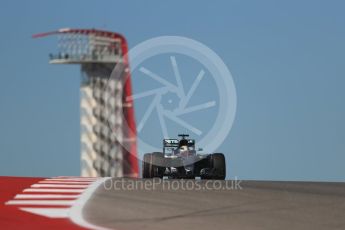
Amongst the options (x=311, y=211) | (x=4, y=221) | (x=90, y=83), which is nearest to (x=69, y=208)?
(x=4, y=221)

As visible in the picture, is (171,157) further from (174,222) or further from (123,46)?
(123,46)

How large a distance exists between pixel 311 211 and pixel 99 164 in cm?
8948

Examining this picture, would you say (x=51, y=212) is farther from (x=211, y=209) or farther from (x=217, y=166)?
(x=217, y=166)

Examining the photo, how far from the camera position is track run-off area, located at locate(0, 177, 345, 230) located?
34.0ft

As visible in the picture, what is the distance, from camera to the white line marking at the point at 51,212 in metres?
11.1

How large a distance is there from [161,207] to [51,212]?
69.7 inches

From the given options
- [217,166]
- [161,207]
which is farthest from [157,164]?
[161,207]

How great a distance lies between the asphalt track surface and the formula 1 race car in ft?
21.2

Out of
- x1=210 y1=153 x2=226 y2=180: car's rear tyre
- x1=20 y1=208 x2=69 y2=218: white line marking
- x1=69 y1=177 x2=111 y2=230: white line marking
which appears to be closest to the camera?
x1=69 y1=177 x2=111 y2=230: white line marking

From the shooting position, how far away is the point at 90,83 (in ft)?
328

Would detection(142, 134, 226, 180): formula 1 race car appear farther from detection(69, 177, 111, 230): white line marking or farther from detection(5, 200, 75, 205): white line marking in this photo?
detection(5, 200, 75, 205): white line marking

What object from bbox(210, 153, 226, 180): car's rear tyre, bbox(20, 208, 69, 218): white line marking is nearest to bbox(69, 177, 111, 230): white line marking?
bbox(20, 208, 69, 218): white line marking

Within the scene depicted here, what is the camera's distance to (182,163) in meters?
21.9

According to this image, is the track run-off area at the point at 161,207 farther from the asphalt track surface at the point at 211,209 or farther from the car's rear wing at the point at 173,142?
the car's rear wing at the point at 173,142
